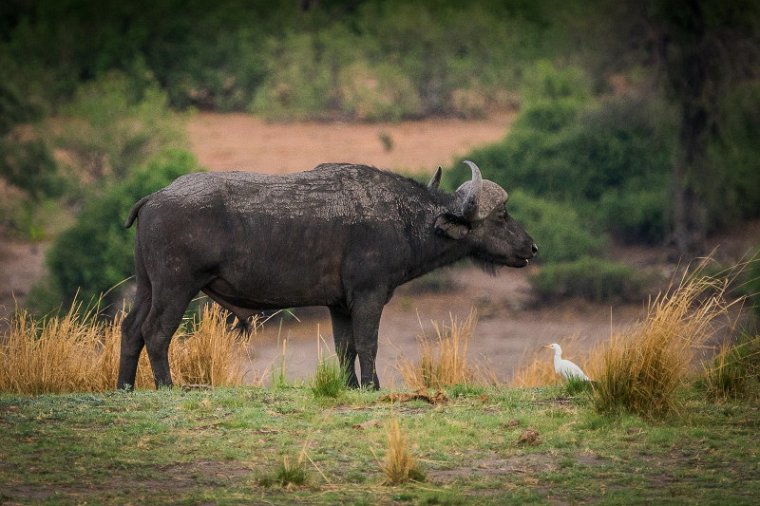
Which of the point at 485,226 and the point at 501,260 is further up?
the point at 485,226

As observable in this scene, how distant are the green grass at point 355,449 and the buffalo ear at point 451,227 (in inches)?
65.4

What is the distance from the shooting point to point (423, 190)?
42.6 feet

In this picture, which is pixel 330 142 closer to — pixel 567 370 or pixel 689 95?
pixel 689 95

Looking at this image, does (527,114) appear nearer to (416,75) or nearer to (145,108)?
(416,75)

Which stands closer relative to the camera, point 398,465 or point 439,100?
point 398,465

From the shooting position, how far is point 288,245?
12.2 metres

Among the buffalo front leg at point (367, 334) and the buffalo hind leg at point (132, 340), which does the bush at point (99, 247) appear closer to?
the buffalo hind leg at point (132, 340)

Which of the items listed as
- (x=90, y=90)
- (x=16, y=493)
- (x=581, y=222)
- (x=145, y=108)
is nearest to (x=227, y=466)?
(x=16, y=493)

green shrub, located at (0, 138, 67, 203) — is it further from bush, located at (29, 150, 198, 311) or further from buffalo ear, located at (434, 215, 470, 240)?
buffalo ear, located at (434, 215, 470, 240)

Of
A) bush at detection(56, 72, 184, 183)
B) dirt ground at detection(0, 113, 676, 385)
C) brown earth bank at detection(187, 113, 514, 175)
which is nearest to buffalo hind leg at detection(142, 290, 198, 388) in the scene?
dirt ground at detection(0, 113, 676, 385)

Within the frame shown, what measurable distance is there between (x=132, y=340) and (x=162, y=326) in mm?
358

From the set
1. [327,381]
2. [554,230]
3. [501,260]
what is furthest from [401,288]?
[327,381]

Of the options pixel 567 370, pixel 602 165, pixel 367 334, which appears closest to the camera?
pixel 367 334

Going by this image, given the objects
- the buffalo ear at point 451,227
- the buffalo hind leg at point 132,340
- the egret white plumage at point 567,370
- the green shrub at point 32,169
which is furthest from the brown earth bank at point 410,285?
Result: the buffalo hind leg at point 132,340
